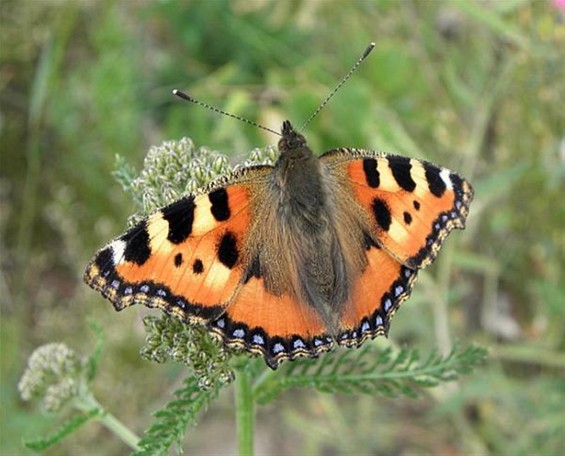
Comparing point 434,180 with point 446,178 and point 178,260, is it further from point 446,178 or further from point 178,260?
point 178,260

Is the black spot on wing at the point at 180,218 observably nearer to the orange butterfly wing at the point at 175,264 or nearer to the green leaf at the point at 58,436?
the orange butterfly wing at the point at 175,264

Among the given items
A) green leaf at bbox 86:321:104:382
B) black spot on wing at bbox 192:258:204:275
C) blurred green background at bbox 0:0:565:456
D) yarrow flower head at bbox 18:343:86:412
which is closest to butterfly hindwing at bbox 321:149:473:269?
black spot on wing at bbox 192:258:204:275

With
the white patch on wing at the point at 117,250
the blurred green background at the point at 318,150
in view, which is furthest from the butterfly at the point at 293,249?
the blurred green background at the point at 318,150

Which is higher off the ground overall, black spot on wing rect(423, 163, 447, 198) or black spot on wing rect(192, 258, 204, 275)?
black spot on wing rect(423, 163, 447, 198)

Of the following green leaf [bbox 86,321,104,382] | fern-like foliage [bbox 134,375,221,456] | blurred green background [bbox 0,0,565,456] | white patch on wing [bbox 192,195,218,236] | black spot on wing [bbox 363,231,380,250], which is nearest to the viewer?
fern-like foliage [bbox 134,375,221,456]

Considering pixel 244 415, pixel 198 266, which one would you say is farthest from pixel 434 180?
pixel 244 415

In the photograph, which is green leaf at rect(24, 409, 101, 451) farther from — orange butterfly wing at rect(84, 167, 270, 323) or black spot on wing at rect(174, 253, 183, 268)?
black spot on wing at rect(174, 253, 183, 268)

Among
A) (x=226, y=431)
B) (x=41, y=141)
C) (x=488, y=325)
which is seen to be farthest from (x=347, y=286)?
(x=41, y=141)
